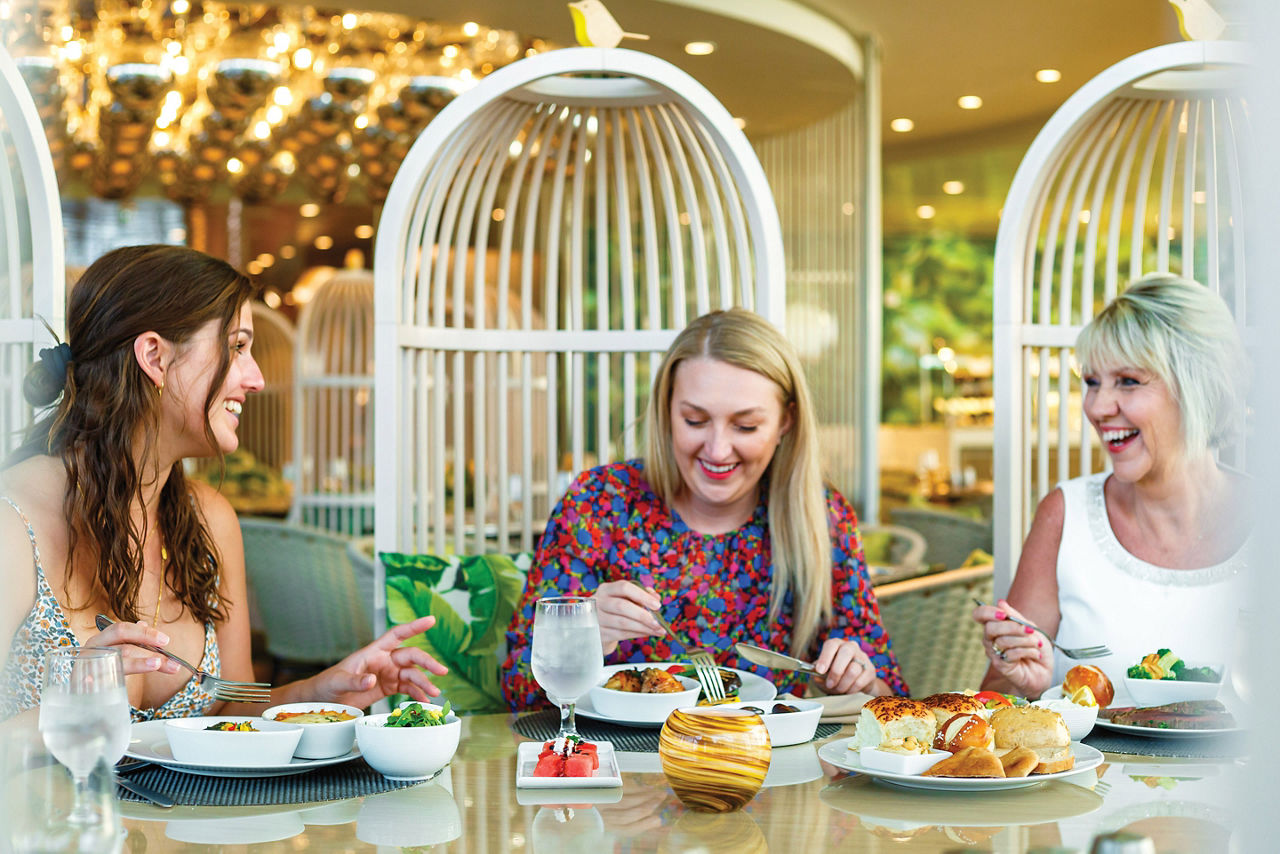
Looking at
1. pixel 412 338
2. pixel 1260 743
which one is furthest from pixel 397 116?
pixel 1260 743

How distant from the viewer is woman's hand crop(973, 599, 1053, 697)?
1664 mm

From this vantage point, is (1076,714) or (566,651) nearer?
(566,651)

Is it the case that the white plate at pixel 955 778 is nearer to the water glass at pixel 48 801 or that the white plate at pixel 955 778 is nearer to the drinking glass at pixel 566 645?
the drinking glass at pixel 566 645

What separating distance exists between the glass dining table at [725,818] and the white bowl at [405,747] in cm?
3

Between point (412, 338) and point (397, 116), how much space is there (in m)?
2.80

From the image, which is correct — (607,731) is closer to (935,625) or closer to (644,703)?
(644,703)

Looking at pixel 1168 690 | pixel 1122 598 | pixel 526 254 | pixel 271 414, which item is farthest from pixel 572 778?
pixel 271 414

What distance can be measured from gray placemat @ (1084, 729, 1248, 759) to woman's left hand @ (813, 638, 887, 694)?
0.36m

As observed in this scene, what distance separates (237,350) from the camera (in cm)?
169

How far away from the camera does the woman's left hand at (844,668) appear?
1.73 meters

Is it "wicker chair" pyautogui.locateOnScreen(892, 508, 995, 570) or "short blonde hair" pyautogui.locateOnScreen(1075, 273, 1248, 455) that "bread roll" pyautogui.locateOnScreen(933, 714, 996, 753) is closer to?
"short blonde hair" pyautogui.locateOnScreen(1075, 273, 1248, 455)

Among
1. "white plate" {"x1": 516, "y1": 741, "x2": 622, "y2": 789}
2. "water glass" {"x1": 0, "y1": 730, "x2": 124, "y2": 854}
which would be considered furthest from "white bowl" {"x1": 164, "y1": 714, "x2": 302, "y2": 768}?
"water glass" {"x1": 0, "y1": 730, "x2": 124, "y2": 854}

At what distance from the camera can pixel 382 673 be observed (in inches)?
61.7

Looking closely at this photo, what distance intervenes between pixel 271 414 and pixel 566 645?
10.2 metres
